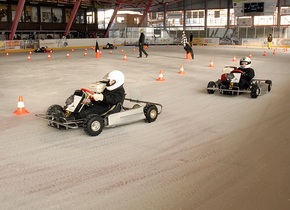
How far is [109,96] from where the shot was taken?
6.16 m

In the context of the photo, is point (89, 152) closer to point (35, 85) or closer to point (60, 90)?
point (60, 90)

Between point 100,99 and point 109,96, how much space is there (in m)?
0.17

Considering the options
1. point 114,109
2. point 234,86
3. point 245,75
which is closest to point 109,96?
point 114,109

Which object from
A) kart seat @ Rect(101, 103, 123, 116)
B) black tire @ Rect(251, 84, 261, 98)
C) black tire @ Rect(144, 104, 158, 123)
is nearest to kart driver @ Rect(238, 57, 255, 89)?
black tire @ Rect(251, 84, 261, 98)

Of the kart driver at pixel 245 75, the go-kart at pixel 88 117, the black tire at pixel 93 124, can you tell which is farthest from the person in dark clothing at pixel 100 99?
the kart driver at pixel 245 75

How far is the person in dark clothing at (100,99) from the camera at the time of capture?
612 cm

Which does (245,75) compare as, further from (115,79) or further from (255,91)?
(115,79)

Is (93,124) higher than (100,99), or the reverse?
(100,99)

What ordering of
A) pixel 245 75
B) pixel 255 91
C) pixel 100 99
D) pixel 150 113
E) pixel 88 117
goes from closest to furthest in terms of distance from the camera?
1. pixel 88 117
2. pixel 100 99
3. pixel 150 113
4. pixel 255 91
5. pixel 245 75

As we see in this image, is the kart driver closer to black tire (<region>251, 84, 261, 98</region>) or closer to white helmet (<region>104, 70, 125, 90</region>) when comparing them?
black tire (<region>251, 84, 261, 98</region>)

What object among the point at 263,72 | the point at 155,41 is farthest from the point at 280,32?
the point at 263,72

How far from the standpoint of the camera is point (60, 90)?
10.6 metres

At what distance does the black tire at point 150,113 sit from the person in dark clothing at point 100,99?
2.22 feet

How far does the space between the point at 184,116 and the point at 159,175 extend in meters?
3.19
